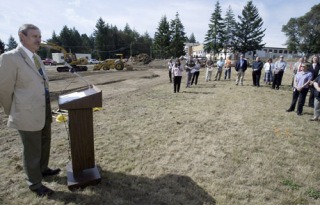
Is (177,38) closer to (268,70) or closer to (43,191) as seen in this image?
(268,70)

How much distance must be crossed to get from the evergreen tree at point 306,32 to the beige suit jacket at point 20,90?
251 ft

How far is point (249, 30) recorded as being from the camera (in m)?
64.9

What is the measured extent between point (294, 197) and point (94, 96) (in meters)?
3.10

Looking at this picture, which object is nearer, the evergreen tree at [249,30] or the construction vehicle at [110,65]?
the construction vehicle at [110,65]

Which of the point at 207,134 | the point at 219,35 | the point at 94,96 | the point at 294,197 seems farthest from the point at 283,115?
the point at 219,35

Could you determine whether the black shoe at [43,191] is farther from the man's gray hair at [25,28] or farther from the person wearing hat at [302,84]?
the person wearing hat at [302,84]

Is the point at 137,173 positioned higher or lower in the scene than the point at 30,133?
lower

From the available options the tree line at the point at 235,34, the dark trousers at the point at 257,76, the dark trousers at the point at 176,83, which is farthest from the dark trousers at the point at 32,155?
the tree line at the point at 235,34

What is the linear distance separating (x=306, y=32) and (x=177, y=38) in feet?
127

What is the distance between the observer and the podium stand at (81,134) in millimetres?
3183

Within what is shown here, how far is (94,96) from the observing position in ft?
10.5

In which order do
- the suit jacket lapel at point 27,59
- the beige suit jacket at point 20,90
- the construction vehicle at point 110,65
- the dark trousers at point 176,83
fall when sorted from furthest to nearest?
the construction vehicle at point 110,65
the dark trousers at point 176,83
the suit jacket lapel at point 27,59
the beige suit jacket at point 20,90

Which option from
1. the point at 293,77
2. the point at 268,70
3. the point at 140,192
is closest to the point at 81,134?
the point at 140,192

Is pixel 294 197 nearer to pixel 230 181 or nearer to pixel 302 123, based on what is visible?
pixel 230 181
